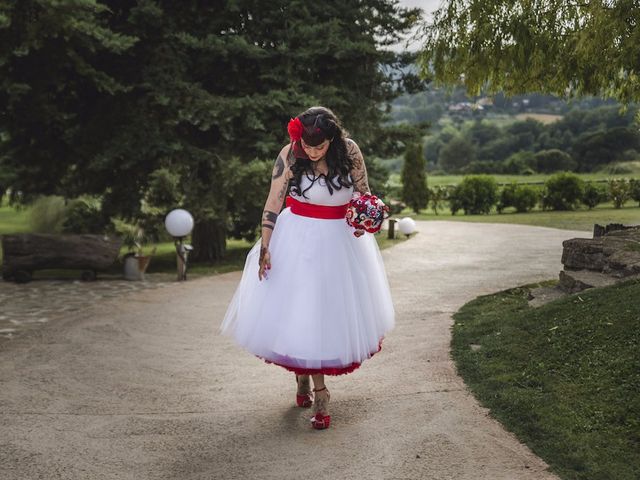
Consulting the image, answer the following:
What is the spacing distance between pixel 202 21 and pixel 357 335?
1056cm

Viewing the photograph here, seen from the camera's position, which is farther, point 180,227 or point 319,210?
point 180,227

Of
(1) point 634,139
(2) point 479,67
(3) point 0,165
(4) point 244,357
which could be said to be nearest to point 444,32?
(2) point 479,67

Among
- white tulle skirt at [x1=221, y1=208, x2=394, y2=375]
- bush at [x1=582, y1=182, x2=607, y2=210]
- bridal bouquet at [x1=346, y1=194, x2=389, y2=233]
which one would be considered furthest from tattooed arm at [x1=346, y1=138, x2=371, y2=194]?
bush at [x1=582, y1=182, x2=607, y2=210]

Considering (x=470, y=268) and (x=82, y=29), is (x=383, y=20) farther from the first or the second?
(x=82, y=29)

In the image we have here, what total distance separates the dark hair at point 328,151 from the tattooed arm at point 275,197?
5cm

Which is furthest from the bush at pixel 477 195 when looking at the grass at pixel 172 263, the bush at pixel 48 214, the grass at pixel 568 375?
the grass at pixel 568 375

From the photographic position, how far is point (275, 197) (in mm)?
4332

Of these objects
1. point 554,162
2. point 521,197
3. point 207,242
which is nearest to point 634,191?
point 521,197

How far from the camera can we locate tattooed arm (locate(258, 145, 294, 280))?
4.32 m

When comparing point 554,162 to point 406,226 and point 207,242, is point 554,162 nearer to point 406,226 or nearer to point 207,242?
point 406,226

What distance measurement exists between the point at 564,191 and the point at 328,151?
78.3ft

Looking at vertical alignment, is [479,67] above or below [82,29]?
below

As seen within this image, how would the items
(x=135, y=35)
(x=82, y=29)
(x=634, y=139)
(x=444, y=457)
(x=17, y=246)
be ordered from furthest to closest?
(x=634, y=139)
(x=135, y=35)
(x=17, y=246)
(x=82, y=29)
(x=444, y=457)

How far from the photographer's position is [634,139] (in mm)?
45625
